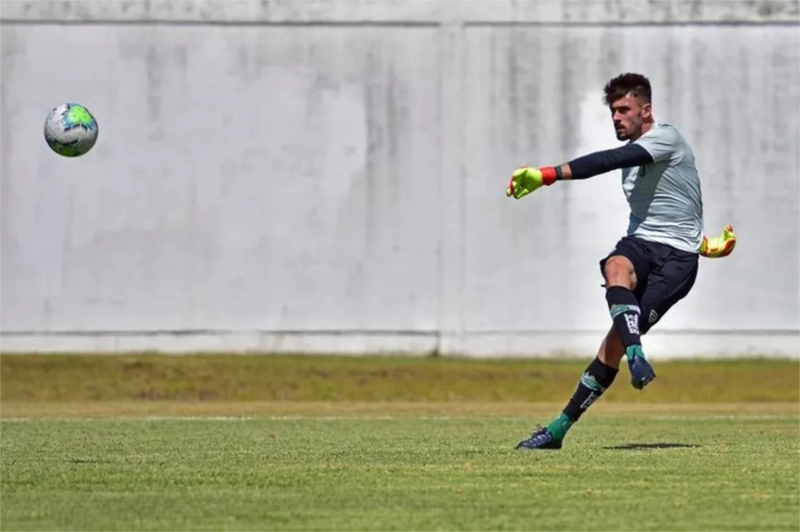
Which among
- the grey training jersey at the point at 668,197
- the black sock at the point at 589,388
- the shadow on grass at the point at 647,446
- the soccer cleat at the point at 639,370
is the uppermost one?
the grey training jersey at the point at 668,197

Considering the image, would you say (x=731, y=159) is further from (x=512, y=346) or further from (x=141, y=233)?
(x=141, y=233)

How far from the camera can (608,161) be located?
10391mm

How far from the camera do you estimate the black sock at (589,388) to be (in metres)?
10.9

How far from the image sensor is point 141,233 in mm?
28422

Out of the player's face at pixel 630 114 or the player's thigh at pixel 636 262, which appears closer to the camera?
the player's thigh at pixel 636 262

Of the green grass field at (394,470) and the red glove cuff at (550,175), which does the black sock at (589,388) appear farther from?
the red glove cuff at (550,175)

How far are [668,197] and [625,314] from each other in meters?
0.98

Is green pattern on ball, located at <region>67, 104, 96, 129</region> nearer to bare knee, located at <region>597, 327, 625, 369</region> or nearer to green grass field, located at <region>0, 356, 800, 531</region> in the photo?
green grass field, located at <region>0, 356, 800, 531</region>

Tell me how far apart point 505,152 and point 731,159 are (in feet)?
13.0

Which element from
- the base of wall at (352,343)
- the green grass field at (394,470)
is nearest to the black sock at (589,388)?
the green grass field at (394,470)

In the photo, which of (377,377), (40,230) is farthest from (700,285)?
(40,230)

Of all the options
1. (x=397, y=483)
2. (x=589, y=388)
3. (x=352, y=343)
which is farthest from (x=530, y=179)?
(x=352, y=343)

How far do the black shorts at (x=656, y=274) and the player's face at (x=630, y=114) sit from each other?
29.9 inches

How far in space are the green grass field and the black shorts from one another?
940 mm
